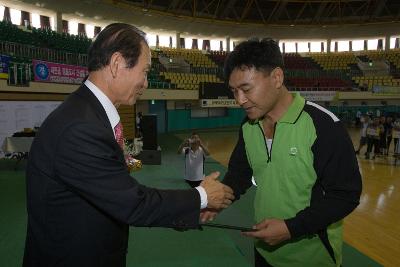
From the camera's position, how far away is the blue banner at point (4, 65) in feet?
35.1

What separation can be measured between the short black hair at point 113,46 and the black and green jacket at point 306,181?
3.13ft

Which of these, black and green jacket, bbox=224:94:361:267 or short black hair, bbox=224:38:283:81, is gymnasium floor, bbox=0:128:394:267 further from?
short black hair, bbox=224:38:283:81

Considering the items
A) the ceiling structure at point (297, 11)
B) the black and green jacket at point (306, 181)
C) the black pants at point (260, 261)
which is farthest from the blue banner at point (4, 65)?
the ceiling structure at point (297, 11)

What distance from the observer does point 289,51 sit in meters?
36.7

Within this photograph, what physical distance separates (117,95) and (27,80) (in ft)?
40.0

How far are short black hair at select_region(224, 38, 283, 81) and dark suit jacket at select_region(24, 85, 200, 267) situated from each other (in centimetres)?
84

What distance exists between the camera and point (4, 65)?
1086 cm

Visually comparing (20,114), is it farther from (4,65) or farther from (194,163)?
(194,163)

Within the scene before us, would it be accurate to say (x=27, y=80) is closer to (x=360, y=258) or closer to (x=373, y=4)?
(x=360, y=258)

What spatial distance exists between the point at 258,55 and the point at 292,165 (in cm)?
67

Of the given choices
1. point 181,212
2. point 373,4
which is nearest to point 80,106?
point 181,212

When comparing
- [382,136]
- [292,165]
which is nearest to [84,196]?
[292,165]

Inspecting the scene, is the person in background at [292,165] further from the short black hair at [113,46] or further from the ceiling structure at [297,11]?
the ceiling structure at [297,11]

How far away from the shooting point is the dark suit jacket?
132 centimetres
